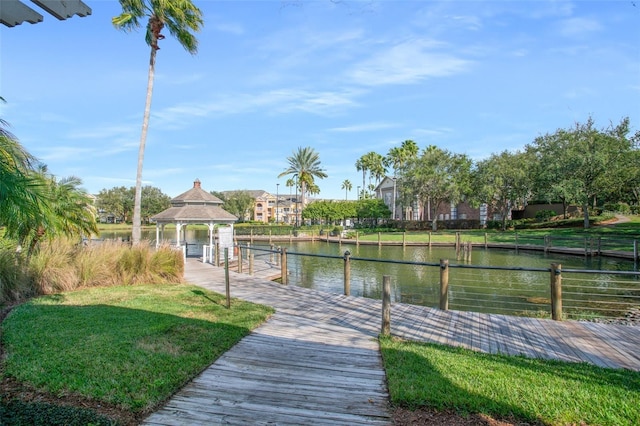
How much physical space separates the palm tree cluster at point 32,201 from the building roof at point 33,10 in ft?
3.17

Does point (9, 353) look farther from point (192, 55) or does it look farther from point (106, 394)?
point (192, 55)

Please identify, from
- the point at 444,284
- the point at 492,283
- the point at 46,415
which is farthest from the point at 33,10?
the point at 492,283

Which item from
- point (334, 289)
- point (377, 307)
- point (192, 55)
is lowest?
point (334, 289)

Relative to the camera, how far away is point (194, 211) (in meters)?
18.3

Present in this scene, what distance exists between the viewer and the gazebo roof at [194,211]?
17.8 meters

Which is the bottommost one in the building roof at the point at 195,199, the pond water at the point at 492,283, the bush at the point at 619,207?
the pond water at the point at 492,283

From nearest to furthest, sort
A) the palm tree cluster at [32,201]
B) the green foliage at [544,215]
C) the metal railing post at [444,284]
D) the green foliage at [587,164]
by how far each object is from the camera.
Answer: the palm tree cluster at [32,201]
the metal railing post at [444,284]
the green foliage at [587,164]
the green foliage at [544,215]

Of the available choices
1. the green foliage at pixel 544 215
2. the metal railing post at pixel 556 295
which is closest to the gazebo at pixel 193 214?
the metal railing post at pixel 556 295

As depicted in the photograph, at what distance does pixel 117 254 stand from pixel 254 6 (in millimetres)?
7171

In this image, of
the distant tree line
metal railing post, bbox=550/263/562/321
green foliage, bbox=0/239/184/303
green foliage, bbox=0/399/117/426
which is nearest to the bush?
the distant tree line

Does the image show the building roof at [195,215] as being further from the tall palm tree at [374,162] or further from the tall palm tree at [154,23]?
the tall palm tree at [374,162]

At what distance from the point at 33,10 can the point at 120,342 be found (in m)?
3.69

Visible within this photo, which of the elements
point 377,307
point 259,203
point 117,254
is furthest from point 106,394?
point 259,203

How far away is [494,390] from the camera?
11.2ft
